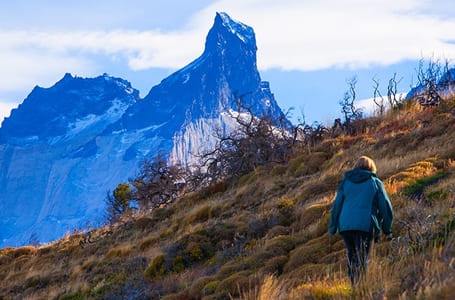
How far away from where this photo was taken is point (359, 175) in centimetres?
582

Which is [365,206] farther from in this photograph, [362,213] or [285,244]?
[285,244]

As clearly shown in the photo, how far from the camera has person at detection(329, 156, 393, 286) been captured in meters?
5.61

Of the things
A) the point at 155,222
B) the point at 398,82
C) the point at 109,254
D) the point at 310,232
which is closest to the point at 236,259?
the point at 310,232

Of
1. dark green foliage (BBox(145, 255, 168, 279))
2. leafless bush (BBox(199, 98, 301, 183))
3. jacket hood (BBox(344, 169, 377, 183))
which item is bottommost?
dark green foliage (BBox(145, 255, 168, 279))

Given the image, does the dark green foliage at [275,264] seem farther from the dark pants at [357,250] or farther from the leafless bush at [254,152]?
the leafless bush at [254,152]

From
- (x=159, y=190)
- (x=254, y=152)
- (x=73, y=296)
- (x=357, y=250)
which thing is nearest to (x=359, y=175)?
(x=357, y=250)

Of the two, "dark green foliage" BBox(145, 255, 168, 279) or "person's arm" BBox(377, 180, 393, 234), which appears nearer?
"person's arm" BBox(377, 180, 393, 234)

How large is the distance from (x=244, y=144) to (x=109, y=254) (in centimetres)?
979

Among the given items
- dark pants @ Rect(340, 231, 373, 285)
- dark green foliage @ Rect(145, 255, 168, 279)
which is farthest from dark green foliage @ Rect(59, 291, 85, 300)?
dark pants @ Rect(340, 231, 373, 285)

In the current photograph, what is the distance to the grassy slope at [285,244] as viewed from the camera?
5.44 metres

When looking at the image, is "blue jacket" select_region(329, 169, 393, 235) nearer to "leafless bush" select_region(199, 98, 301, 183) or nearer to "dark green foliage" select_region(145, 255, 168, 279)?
"dark green foliage" select_region(145, 255, 168, 279)

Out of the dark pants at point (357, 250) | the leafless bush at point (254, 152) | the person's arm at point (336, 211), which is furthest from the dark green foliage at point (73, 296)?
the leafless bush at point (254, 152)

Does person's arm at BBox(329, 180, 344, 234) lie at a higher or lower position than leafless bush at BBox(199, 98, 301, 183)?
lower

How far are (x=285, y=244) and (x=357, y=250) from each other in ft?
11.6
